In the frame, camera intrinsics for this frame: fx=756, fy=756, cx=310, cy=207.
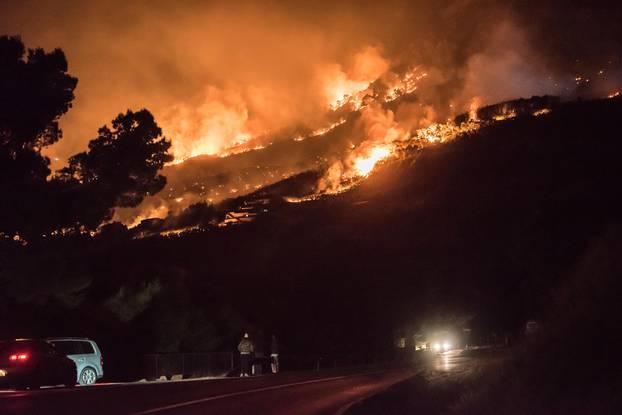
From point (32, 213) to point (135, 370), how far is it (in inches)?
402

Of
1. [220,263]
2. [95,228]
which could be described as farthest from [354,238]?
[95,228]

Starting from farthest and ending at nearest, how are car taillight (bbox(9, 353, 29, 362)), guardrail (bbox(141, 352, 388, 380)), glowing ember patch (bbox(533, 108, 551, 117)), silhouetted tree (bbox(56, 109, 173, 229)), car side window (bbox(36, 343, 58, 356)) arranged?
1. glowing ember patch (bbox(533, 108, 551, 117))
2. guardrail (bbox(141, 352, 388, 380))
3. silhouetted tree (bbox(56, 109, 173, 229))
4. car side window (bbox(36, 343, 58, 356))
5. car taillight (bbox(9, 353, 29, 362))

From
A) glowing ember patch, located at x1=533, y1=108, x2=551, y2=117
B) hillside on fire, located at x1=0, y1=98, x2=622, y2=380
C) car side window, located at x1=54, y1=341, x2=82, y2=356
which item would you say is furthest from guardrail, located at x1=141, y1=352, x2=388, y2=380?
glowing ember patch, located at x1=533, y1=108, x2=551, y2=117

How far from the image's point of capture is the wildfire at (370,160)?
15725 centimetres

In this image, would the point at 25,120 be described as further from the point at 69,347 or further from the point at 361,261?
the point at 361,261

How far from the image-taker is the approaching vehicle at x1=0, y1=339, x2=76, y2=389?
23.6 meters

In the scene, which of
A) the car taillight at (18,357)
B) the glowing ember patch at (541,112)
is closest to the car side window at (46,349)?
the car taillight at (18,357)

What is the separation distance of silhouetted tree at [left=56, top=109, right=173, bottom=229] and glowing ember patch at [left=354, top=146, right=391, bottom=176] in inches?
4659

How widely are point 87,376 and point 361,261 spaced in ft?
150

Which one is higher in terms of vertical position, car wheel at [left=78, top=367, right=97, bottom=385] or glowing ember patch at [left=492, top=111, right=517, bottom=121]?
glowing ember patch at [left=492, top=111, right=517, bottom=121]

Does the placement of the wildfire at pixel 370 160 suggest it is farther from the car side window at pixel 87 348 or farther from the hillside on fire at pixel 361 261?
the car side window at pixel 87 348

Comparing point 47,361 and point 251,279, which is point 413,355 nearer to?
point 251,279

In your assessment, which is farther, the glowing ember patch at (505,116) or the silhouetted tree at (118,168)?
the glowing ember patch at (505,116)

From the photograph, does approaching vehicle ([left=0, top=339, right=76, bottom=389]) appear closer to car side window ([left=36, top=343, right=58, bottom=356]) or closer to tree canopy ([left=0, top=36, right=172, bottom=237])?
car side window ([left=36, top=343, right=58, bottom=356])
